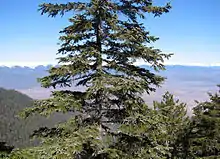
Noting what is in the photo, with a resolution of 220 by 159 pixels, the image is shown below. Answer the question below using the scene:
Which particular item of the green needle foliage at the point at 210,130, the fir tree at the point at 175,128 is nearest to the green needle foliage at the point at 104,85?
the green needle foliage at the point at 210,130

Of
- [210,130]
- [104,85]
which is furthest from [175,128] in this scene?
[104,85]

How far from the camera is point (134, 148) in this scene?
1076 centimetres

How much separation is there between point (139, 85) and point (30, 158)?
476 cm

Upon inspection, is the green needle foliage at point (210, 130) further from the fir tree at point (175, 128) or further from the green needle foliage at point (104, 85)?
the green needle foliage at point (104, 85)

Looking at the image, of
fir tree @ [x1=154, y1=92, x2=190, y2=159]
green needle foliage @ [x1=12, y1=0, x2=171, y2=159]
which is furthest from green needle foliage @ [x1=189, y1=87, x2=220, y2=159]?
green needle foliage @ [x1=12, y1=0, x2=171, y2=159]

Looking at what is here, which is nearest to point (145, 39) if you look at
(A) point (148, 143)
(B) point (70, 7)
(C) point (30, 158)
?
(B) point (70, 7)

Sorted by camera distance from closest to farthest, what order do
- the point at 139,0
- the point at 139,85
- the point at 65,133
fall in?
the point at 139,85 → the point at 65,133 → the point at 139,0

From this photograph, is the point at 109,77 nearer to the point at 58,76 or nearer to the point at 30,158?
the point at 58,76

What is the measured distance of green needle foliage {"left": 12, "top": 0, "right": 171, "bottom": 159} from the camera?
33.1ft

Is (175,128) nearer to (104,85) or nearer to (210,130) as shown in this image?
(210,130)

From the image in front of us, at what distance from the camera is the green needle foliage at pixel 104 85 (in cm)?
1008

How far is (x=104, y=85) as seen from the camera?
32.8ft

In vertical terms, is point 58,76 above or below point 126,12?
below

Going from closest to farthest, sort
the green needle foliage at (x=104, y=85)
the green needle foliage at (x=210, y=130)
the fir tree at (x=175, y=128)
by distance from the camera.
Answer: the green needle foliage at (x=104, y=85) < the green needle foliage at (x=210, y=130) < the fir tree at (x=175, y=128)
